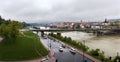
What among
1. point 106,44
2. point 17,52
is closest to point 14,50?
point 17,52

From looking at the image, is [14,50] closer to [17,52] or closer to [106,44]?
[17,52]

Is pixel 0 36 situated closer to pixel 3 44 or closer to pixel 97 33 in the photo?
pixel 3 44

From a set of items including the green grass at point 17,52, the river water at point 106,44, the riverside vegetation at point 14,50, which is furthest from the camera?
the river water at point 106,44

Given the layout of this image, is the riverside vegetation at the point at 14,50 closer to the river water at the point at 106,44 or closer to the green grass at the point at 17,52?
the green grass at the point at 17,52

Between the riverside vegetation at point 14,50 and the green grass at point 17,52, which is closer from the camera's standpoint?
the green grass at point 17,52

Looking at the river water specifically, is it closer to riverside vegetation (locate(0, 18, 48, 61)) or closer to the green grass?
riverside vegetation (locate(0, 18, 48, 61))

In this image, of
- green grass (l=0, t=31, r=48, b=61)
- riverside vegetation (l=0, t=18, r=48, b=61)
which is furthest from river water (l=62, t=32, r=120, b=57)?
green grass (l=0, t=31, r=48, b=61)

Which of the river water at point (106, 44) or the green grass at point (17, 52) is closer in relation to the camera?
the green grass at point (17, 52)

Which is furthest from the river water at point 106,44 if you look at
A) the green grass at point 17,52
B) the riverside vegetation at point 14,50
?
the green grass at point 17,52

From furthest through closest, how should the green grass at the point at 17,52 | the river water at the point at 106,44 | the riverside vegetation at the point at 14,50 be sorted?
the river water at the point at 106,44, the riverside vegetation at the point at 14,50, the green grass at the point at 17,52

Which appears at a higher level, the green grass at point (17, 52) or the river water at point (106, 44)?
the green grass at point (17, 52)

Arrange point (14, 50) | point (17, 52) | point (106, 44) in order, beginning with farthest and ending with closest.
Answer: point (106, 44) < point (14, 50) < point (17, 52)

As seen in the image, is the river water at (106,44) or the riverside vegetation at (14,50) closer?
the riverside vegetation at (14,50)

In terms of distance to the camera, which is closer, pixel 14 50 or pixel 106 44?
pixel 14 50
